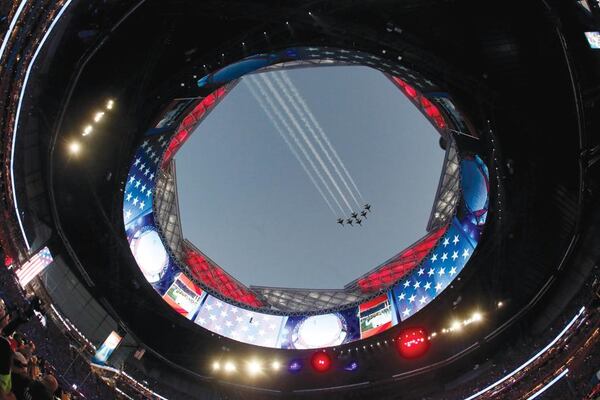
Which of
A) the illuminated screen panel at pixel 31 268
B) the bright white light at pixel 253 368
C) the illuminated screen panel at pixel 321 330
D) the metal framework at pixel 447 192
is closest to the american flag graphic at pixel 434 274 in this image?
the illuminated screen panel at pixel 321 330

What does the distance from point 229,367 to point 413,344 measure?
11.1 metres

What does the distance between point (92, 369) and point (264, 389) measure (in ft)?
34.3

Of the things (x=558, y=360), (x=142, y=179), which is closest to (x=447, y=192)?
(x=558, y=360)

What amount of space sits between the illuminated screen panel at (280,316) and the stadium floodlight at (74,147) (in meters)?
3.49

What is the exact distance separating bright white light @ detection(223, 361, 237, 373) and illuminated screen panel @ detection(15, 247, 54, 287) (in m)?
12.5

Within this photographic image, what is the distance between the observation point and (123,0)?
16125mm

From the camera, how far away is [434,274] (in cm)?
2391

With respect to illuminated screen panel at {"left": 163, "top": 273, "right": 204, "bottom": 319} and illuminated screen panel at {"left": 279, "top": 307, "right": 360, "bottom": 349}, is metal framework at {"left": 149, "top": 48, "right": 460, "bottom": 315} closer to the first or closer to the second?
illuminated screen panel at {"left": 279, "top": 307, "right": 360, "bottom": 349}

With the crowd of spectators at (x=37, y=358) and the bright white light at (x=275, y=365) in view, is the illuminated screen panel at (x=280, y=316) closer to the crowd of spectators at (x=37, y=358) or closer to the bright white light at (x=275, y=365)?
the bright white light at (x=275, y=365)

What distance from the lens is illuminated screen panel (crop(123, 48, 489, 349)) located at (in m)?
22.0

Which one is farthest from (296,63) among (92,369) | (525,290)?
(92,369)

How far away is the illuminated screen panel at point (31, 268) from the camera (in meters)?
14.9

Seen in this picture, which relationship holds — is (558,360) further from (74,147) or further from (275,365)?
(74,147)

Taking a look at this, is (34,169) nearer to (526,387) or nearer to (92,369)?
(92,369)
